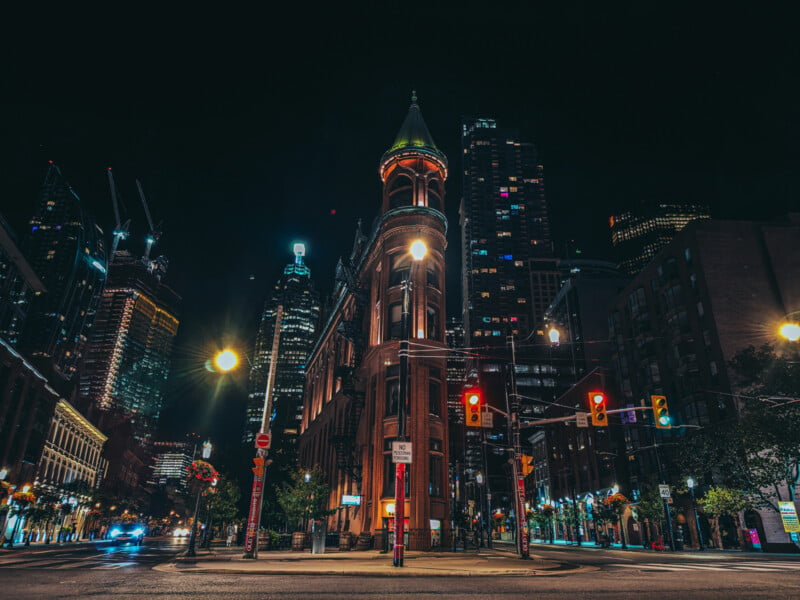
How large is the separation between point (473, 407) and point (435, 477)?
71.8 feet

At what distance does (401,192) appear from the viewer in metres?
50.1

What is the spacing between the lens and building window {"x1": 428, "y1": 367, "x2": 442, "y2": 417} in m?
41.4

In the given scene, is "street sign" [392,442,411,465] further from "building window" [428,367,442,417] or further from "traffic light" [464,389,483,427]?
"building window" [428,367,442,417]

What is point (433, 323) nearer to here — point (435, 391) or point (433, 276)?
point (433, 276)

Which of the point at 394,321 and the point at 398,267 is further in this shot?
the point at 398,267

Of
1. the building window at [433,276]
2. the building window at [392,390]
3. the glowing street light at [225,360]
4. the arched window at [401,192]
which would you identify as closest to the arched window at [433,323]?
the building window at [433,276]

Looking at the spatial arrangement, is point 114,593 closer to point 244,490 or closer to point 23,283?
point 244,490

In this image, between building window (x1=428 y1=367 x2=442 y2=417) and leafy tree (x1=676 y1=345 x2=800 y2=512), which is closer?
leafy tree (x1=676 y1=345 x2=800 y2=512)

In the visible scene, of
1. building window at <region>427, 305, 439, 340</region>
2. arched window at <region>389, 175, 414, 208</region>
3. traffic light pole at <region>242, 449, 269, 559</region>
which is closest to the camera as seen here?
traffic light pole at <region>242, 449, 269, 559</region>

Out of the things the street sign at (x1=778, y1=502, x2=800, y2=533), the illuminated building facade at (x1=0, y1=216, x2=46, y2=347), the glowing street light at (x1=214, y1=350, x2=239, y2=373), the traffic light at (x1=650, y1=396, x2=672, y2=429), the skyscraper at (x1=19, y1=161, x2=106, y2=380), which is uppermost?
the skyscraper at (x1=19, y1=161, x2=106, y2=380)

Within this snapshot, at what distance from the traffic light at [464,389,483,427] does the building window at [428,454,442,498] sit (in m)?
21.1

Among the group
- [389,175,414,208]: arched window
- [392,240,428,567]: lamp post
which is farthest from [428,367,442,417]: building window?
[392,240,428,567]: lamp post

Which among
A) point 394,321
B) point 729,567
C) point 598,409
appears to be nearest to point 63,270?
point 394,321

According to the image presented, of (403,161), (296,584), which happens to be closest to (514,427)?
(296,584)
